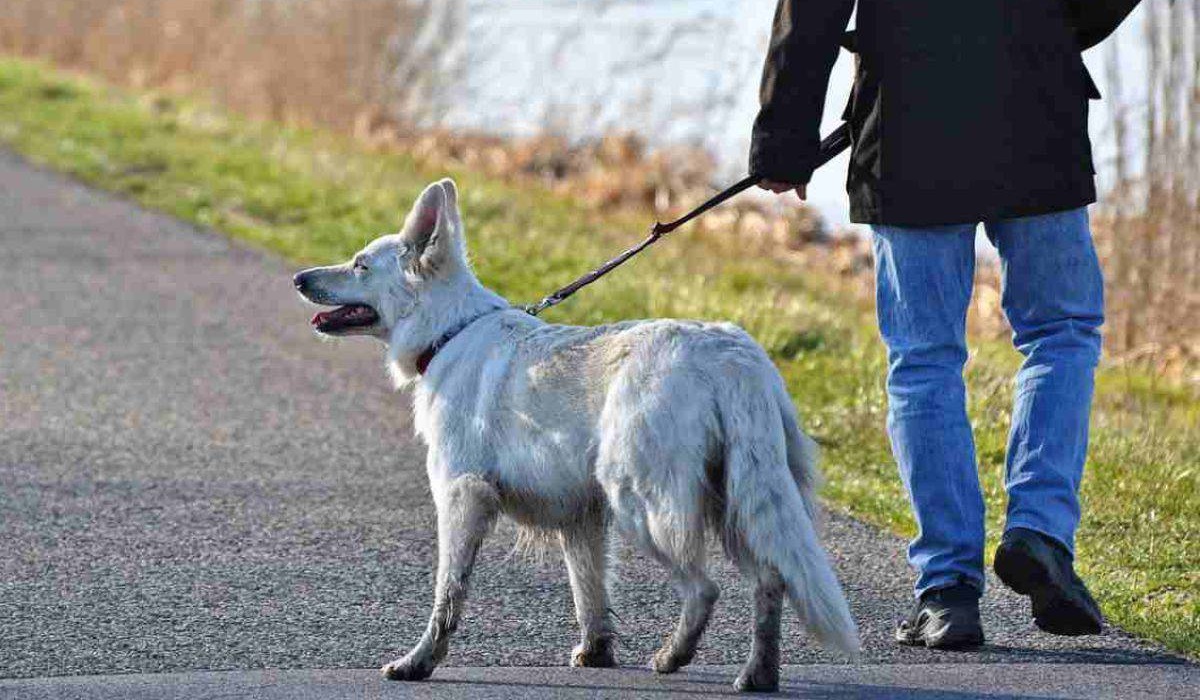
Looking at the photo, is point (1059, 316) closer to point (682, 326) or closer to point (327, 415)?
point (682, 326)

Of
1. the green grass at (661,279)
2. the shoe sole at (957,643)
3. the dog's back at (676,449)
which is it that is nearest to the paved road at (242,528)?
the shoe sole at (957,643)

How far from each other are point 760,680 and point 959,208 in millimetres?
1317

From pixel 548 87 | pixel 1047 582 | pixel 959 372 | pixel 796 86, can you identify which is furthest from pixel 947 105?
pixel 548 87

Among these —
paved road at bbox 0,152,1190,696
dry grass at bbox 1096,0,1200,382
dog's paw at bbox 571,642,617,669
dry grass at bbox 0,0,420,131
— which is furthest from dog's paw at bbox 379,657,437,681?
dry grass at bbox 0,0,420,131

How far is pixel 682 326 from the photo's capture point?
4.94 meters

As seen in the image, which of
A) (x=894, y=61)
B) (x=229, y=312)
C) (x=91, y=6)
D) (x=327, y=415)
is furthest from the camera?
(x=91, y=6)

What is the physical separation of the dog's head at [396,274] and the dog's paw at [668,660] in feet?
3.74

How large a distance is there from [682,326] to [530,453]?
19.8 inches

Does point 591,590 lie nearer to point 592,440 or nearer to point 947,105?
point 592,440

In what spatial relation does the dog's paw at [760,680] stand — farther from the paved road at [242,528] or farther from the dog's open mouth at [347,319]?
the dog's open mouth at [347,319]

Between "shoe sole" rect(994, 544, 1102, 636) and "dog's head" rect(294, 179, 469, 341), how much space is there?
1627mm

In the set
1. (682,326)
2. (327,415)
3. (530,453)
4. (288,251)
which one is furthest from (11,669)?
(288,251)

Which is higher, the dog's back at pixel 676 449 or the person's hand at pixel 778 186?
the person's hand at pixel 778 186

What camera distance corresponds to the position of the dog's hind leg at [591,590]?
17.2 ft
